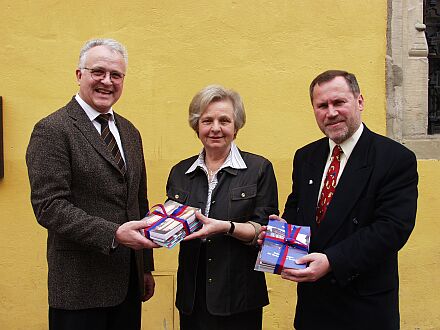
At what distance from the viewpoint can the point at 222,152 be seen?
2.55 meters

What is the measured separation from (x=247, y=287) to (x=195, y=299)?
26 cm

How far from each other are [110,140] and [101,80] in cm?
29

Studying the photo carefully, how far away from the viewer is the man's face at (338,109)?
2.25m

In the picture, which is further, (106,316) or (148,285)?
(148,285)

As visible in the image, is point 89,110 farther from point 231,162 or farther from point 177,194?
point 231,162

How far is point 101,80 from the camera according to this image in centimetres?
231

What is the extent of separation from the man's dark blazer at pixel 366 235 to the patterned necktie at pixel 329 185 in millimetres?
32

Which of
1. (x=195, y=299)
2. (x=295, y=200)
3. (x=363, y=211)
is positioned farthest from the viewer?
(x=295, y=200)

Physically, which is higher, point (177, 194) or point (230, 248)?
point (177, 194)

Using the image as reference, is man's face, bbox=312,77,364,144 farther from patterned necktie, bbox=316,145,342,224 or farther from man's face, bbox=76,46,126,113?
man's face, bbox=76,46,126,113

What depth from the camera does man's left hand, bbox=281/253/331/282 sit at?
6.93 feet

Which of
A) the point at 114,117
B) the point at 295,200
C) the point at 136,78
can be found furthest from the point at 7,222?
the point at 295,200

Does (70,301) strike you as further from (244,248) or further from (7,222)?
(7,222)

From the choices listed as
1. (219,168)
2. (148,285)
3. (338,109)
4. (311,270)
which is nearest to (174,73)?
(219,168)
